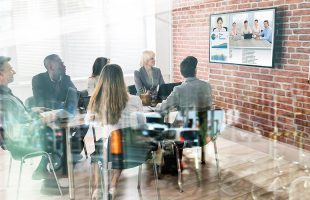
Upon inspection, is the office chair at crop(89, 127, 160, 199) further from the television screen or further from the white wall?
the television screen

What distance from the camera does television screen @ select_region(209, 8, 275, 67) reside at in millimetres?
1822

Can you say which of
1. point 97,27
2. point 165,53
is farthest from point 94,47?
point 165,53

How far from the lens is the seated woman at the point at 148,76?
1.95m

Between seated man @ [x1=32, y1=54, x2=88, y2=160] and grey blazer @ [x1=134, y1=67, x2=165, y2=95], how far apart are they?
403 millimetres

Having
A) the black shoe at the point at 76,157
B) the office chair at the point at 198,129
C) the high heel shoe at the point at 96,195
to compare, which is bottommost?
the high heel shoe at the point at 96,195

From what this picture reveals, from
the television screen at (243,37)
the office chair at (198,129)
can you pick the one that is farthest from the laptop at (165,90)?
the television screen at (243,37)

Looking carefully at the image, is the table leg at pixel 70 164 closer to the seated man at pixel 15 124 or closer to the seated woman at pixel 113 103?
the seated man at pixel 15 124

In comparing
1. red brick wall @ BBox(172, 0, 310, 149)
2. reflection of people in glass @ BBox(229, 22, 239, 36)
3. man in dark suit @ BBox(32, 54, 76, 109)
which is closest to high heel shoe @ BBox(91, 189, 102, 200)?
man in dark suit @ BBox(32, 54, 76, 109)

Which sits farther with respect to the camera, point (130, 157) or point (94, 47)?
point (94, 47)

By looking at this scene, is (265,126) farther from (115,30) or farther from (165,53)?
(115,30)

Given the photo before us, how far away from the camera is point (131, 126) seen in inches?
54.7

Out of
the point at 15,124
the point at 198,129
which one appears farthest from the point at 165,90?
the point at 15,124

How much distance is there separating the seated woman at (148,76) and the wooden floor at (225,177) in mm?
467

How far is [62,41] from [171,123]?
0.80 m
